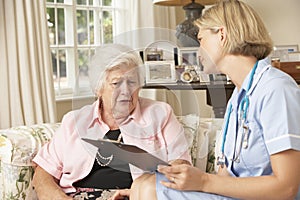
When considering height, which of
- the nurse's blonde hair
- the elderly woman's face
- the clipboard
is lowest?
the clipboard

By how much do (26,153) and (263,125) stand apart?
95 centimetres

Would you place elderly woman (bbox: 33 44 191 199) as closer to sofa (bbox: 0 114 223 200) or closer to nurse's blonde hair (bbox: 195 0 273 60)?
sofa (bbox: 0 114 223 200)

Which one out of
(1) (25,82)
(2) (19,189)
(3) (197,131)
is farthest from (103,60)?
(1) (25,82)

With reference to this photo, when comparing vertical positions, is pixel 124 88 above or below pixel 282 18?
below

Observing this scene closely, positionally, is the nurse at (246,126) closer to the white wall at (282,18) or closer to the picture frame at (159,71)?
the picture frame at (159,71)

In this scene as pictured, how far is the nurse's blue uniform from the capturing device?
4.11 ft

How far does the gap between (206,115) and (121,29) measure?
70.1 inches

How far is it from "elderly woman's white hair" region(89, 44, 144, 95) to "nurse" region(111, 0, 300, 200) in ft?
0.95

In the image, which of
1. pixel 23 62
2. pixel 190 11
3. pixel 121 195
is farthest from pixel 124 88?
pixel 190 11

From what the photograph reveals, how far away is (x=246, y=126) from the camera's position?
4.43 feet

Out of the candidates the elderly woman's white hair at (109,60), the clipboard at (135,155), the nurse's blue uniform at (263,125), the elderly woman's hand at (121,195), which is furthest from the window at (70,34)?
the nurse's blue uniform at (263,125)

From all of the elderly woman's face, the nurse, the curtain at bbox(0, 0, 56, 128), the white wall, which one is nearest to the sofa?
the elderly woman's face

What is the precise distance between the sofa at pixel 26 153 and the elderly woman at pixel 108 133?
39 millimetres

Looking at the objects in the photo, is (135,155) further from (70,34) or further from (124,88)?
(70,34)
